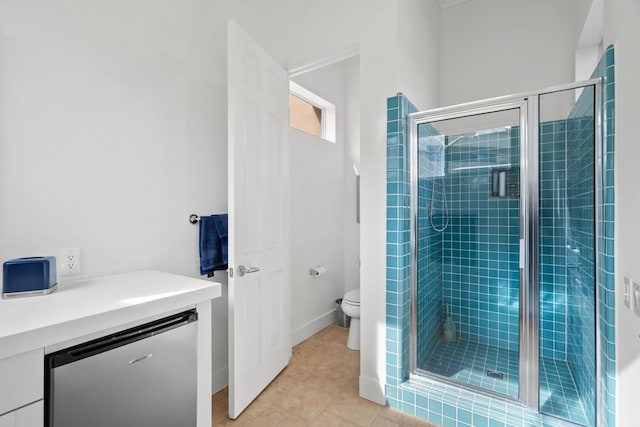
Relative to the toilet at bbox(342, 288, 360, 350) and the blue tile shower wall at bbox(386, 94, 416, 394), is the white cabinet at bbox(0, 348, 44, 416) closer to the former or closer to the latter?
the blue tile shower wall at bbox(386, 94, 416, 394)

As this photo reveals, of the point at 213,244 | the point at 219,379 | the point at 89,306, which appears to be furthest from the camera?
the point at 219,379

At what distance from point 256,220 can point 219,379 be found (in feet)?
3.58

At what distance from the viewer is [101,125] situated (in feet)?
4.95

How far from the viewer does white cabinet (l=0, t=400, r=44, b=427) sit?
32.2 inches

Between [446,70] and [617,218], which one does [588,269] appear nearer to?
[617,218]

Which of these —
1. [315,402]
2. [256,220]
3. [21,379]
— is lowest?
[315,402]

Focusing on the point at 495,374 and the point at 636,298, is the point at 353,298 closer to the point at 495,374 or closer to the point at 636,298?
the point at 495,374

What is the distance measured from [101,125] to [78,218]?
46 centimetres

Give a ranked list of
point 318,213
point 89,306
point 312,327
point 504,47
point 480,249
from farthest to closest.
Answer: point 318,213 → point 312,327 → point 504,47 → point 480,249 → point 89,306

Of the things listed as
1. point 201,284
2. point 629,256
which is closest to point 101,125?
point 201,284

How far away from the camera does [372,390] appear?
193cm

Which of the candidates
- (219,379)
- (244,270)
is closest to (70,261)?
(244,270)

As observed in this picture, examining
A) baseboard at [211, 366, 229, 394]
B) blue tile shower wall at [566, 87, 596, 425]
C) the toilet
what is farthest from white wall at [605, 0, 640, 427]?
baseboard at [211, 366, 229, 394]

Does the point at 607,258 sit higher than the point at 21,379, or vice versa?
the point at 607,258
